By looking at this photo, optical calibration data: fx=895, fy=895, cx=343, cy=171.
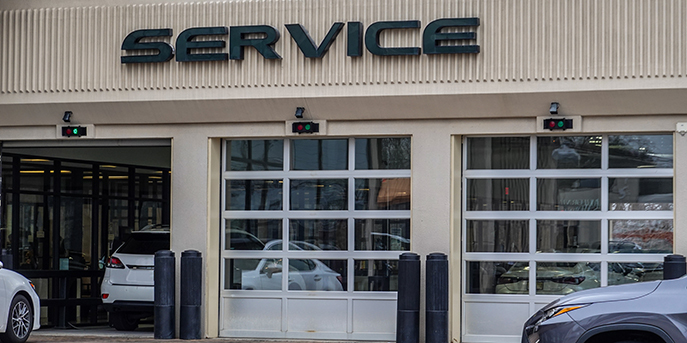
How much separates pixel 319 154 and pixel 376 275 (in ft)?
6.08

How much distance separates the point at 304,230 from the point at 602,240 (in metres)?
4.00

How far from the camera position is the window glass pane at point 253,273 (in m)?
12.5

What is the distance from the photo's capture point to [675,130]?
11.1 meters

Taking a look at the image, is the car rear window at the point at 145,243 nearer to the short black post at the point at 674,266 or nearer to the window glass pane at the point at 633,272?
the window glass pane at the point at 633,272

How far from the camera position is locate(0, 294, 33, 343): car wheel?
11039 millimetres

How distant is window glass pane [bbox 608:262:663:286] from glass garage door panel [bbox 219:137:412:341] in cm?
267

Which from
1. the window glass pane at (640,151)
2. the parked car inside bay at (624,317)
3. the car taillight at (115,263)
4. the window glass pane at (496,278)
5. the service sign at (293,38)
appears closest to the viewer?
the parked car inside bay at (624,317)

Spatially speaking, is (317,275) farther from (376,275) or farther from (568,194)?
(568,194)

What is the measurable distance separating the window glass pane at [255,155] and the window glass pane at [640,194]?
4515 mm

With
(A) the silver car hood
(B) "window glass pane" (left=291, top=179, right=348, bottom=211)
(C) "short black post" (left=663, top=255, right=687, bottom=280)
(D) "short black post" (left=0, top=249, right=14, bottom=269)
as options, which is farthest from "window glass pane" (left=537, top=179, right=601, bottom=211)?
(D) "short black post" (left=0, top=249, right=14, bottom=269)

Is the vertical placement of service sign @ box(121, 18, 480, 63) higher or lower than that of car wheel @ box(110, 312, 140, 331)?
higher

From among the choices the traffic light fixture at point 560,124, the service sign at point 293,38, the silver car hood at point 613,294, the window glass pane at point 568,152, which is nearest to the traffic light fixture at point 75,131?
the service sign at point 293,38

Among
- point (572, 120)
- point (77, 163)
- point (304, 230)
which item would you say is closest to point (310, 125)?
point (304, 230)

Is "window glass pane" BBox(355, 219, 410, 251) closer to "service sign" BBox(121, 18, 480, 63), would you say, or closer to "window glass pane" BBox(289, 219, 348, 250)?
"window glass pane" BBox(289, 219, 348, 250)
